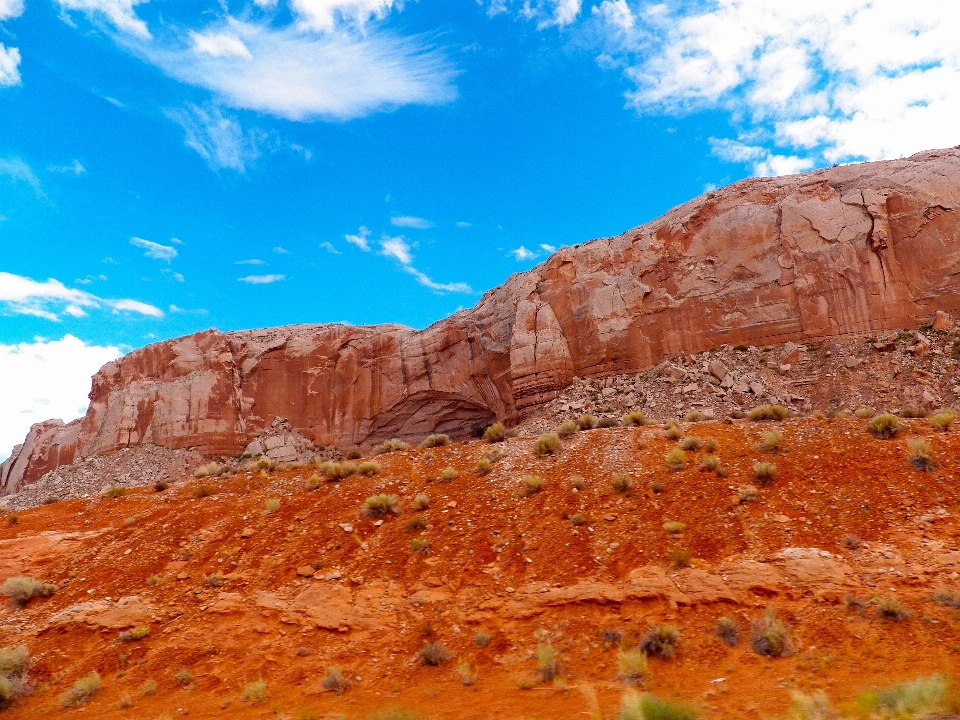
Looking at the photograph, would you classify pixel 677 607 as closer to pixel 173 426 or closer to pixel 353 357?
pixel 353 357

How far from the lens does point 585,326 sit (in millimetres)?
32156

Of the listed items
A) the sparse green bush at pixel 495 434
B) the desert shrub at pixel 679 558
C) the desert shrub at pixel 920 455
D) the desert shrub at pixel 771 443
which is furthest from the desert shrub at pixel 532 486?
the desert shrub at pixel 920 455

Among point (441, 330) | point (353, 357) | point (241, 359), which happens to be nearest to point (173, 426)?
point (241, 359)

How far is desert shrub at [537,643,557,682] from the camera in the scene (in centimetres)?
790

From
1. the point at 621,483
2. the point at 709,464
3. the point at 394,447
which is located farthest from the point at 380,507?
the point at 394,447

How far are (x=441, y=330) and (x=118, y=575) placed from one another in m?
28.9

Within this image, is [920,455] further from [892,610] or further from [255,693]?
[255,693]

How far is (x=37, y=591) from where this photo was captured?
11.4 metres

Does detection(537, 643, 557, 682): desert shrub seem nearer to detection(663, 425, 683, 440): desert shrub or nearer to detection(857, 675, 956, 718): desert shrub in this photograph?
detection(857, 675, 956, 718): desert shrub

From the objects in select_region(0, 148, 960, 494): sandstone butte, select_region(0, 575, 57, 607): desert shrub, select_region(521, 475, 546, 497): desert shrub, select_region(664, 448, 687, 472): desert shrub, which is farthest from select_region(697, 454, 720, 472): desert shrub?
select_region(0, 148, 960, 494): sandstone butte

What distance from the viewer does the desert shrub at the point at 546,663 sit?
7.90m

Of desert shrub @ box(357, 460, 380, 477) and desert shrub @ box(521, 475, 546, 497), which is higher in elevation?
desert shrub @ box(357, 460, 380, 477)

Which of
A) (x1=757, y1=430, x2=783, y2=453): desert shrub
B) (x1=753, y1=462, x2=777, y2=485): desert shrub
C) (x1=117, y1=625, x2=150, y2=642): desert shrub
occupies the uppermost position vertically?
(x1=757, y1=430, x2=783, y2=453): desert shrub

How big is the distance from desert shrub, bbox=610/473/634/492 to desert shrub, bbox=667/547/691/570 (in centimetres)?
243
